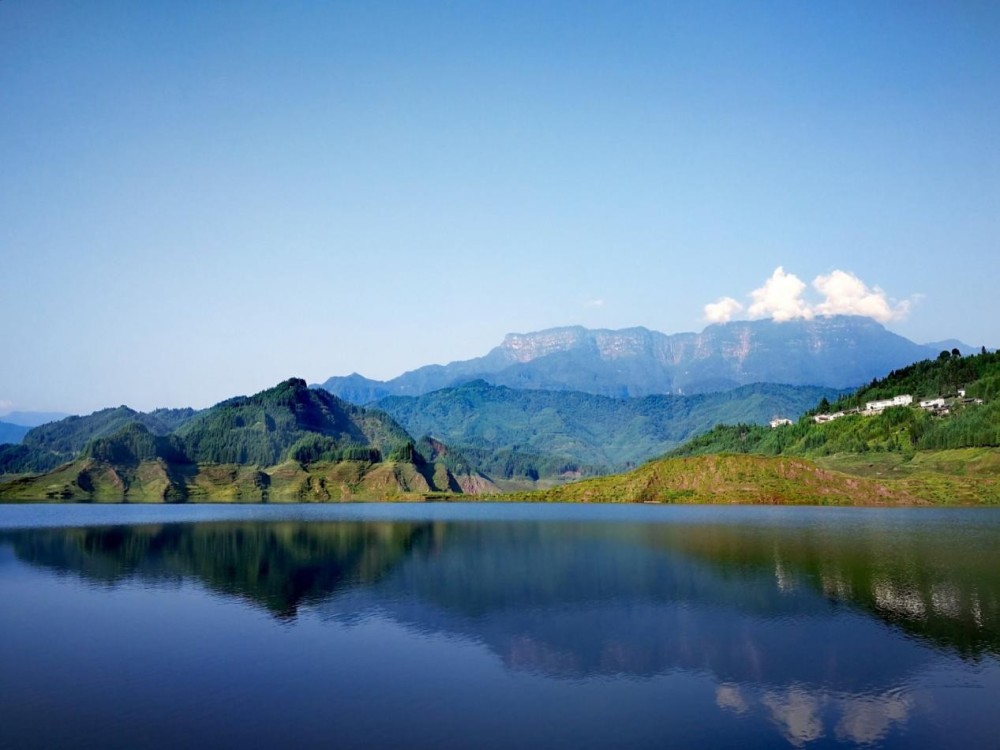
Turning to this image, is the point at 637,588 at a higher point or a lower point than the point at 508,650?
lower

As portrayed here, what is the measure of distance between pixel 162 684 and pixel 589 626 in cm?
3691

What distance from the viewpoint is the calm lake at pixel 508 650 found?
140 feet

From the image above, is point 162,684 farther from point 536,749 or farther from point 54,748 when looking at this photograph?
point 536,749

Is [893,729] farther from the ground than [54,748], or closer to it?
closer to it

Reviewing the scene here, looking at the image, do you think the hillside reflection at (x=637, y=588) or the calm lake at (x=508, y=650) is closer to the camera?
the calm lake at (x=508, y=650)

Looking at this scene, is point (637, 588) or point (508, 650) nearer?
point (508, 650)

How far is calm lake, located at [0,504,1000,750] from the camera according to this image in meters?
42.8

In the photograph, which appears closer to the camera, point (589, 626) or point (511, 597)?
point (589, 626)

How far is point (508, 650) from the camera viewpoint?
6012 cm

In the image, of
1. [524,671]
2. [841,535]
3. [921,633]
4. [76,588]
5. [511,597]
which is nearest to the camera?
[524,671]

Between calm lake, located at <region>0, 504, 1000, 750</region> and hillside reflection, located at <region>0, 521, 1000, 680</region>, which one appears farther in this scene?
hillside reflection, located at <region>0, 521, 1000, 680</region>

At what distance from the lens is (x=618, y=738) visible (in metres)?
40.9

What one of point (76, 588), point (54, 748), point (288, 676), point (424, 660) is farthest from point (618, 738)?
point (76, 588)

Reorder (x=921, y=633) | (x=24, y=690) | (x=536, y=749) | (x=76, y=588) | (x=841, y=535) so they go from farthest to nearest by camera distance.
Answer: (x=841, y=535) < (x=76, y=588) < (x=921, y=633) < (x=24, y=690) < (x=536, y=749)
